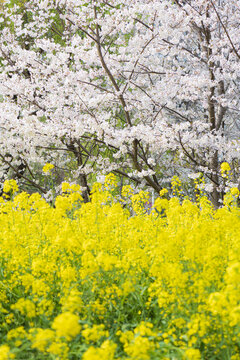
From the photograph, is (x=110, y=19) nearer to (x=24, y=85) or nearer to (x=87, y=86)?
(x=87, y=86)

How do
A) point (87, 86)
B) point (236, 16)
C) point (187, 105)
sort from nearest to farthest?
point (236, 16), point (87, 86), point (187, 105)

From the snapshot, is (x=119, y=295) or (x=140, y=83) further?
(x=140, y=83)

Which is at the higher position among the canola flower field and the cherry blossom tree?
the cherry blossom tree

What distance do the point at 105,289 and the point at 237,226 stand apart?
1527 mm

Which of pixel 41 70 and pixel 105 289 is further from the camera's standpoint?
pixel 41 70

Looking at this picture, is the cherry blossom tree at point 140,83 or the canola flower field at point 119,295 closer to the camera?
the canola flower field at point 119,295

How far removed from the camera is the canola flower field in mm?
2361

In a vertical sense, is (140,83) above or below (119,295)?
above

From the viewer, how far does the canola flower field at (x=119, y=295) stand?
2361mm

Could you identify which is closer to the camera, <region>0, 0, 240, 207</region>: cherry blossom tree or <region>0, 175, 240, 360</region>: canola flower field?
<region>0, 175, 240, 360</region>: canola flower field

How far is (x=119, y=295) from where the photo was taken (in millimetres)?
3348

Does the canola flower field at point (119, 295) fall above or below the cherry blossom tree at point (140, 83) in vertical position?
below

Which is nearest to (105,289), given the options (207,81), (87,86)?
(207,81)

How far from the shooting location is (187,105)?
10797 millimetres
